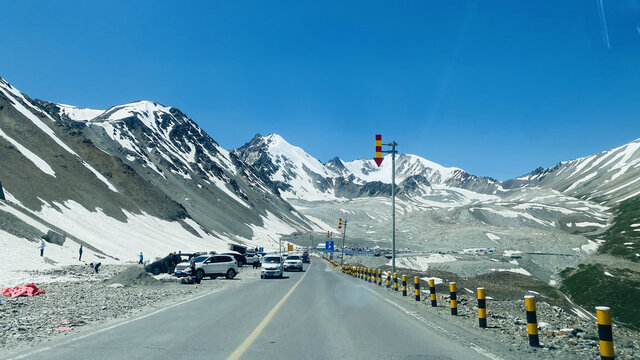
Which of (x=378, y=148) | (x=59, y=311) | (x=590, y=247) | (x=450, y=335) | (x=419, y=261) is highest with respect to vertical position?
(x=590, y=247)

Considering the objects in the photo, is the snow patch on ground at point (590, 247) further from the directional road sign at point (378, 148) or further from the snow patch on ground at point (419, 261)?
the directional road sign at point (378, 148)

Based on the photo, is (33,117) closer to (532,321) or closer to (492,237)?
(532,321)

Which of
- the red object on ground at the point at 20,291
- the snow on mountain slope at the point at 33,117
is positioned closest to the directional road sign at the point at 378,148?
the red object on ground at the point at 20,291

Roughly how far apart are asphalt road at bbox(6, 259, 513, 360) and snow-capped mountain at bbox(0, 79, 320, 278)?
4599cm

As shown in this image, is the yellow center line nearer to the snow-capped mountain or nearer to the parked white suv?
the parked white suv

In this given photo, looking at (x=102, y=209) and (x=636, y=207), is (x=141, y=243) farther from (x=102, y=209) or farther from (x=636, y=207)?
(x=636, y=207)

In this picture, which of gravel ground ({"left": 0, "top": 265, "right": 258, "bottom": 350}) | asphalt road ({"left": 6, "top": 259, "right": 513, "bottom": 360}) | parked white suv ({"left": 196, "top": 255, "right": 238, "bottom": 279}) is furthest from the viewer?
parked white suv ({"left": 196, "top": 255, "right": 238, "bottom": 279})

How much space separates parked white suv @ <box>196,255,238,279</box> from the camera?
3381cm

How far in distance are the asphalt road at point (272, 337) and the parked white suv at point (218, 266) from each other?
1921 cm

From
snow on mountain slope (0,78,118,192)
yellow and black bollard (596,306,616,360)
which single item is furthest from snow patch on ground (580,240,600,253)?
yellow and black bollard (596,306,616,360)

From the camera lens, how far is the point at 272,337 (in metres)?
9.86

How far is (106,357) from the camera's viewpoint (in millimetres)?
7816

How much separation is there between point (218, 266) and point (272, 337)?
2573cm

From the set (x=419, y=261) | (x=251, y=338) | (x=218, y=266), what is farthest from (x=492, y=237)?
(x=251, y=338)
